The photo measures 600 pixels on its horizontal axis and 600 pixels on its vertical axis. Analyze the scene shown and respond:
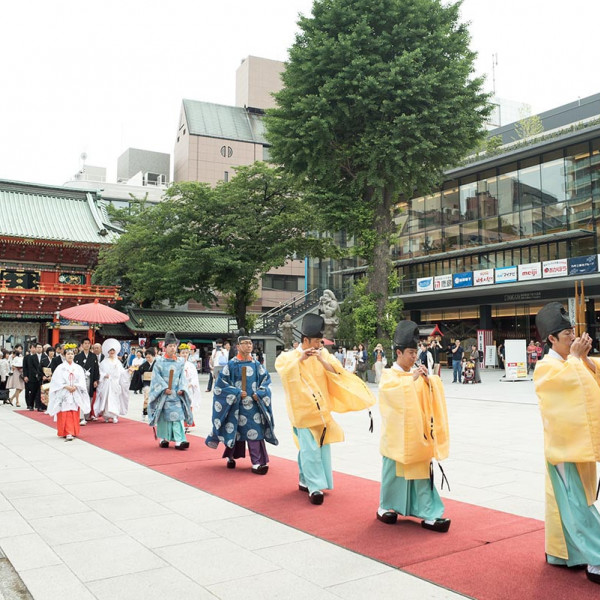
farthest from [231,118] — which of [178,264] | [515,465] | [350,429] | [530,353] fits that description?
[515,465]

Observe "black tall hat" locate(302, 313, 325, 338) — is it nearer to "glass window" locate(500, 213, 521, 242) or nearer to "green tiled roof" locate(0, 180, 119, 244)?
"glass window" locate(500, 213, 521, 242)

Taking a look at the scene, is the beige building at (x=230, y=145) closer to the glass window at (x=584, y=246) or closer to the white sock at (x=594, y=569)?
the glass window at (x=584, y=246)

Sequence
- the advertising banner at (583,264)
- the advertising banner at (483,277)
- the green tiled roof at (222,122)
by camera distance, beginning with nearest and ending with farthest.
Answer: the advertising banner at (583,264)
the advertising banner at (483,277)
the green tiled roof at (222,122)

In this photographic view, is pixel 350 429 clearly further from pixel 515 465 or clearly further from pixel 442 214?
pixel 442 214

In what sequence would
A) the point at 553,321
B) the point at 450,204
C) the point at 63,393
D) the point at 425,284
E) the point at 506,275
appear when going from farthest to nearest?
the point at 450,204 → the point at 425,284 → the point at 506,275 → the point at 63,393 → the point at 553,321

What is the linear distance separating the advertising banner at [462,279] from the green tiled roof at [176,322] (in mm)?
14795

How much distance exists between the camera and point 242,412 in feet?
25.1

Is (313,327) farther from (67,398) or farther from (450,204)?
(450,204)

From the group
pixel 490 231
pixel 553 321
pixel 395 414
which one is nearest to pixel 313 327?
pixel 395 414

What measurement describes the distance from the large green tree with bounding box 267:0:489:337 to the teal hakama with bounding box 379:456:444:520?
673 inches

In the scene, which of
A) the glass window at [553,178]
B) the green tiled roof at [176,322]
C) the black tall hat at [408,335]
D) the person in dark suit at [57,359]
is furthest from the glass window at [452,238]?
the black tall hat at [408,335]

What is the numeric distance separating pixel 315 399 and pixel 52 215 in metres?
30.9

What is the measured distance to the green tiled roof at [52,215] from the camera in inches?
1232

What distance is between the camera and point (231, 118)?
52156 mm
